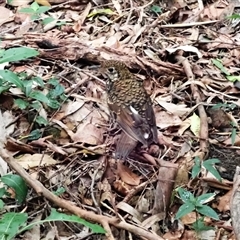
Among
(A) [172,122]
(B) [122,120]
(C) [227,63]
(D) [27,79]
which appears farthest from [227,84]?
(D) [27,79]

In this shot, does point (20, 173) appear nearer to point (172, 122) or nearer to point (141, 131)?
point (141, 131)

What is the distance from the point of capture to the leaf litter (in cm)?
371

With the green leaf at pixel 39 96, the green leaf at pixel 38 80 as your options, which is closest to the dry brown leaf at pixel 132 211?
the green leaf at pixel 39 96

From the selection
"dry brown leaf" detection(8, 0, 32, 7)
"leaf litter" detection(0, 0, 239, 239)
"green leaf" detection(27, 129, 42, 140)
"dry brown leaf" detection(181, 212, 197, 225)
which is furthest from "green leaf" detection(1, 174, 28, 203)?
"dry brown leaf" detection(8, 0, 32, 7)

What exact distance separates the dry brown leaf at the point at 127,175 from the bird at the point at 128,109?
0.07 metres

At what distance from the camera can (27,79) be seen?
4.52m

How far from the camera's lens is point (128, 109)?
4.17 meters

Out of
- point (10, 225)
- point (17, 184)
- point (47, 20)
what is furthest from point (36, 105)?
point (10, 225)

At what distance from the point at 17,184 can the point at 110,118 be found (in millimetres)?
1192

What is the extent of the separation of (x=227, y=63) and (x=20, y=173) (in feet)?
8.36

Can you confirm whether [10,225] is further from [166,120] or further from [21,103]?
[166,120]

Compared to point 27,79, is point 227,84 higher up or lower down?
lower down

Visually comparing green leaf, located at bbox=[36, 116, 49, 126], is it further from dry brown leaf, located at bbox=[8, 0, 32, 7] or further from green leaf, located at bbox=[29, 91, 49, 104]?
dry brown leaf, located at bbox=[8, 0, 32, 7]

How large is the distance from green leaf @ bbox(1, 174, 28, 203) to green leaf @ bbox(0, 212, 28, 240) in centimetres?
31
